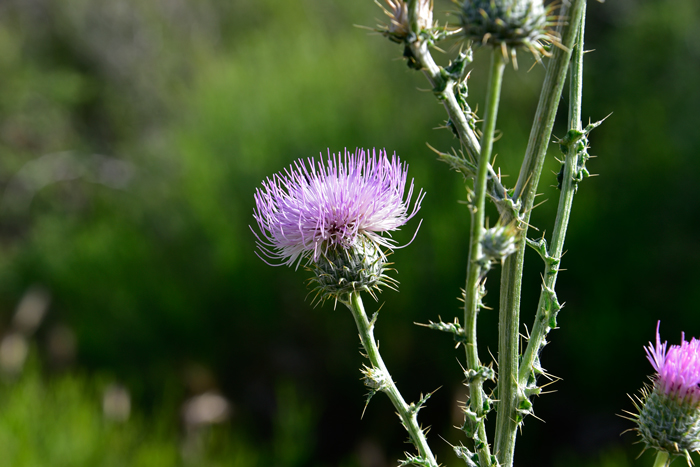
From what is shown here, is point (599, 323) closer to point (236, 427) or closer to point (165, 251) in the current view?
point (236, 427)

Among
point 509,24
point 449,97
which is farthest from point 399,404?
point 509,24

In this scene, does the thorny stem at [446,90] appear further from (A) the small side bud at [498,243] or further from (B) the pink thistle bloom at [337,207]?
(B) the pink thistle bloom at [337,207]

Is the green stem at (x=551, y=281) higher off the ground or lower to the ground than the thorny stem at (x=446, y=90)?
lower

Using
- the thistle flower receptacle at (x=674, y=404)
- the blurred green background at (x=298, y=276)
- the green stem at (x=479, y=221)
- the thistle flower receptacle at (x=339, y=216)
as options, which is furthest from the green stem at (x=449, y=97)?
the blurred green background at (x=298, y=276)

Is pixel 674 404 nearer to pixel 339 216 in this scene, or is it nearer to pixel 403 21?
pixel 339 216

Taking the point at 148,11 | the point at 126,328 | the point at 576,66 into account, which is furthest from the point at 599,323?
the point at 148,11
